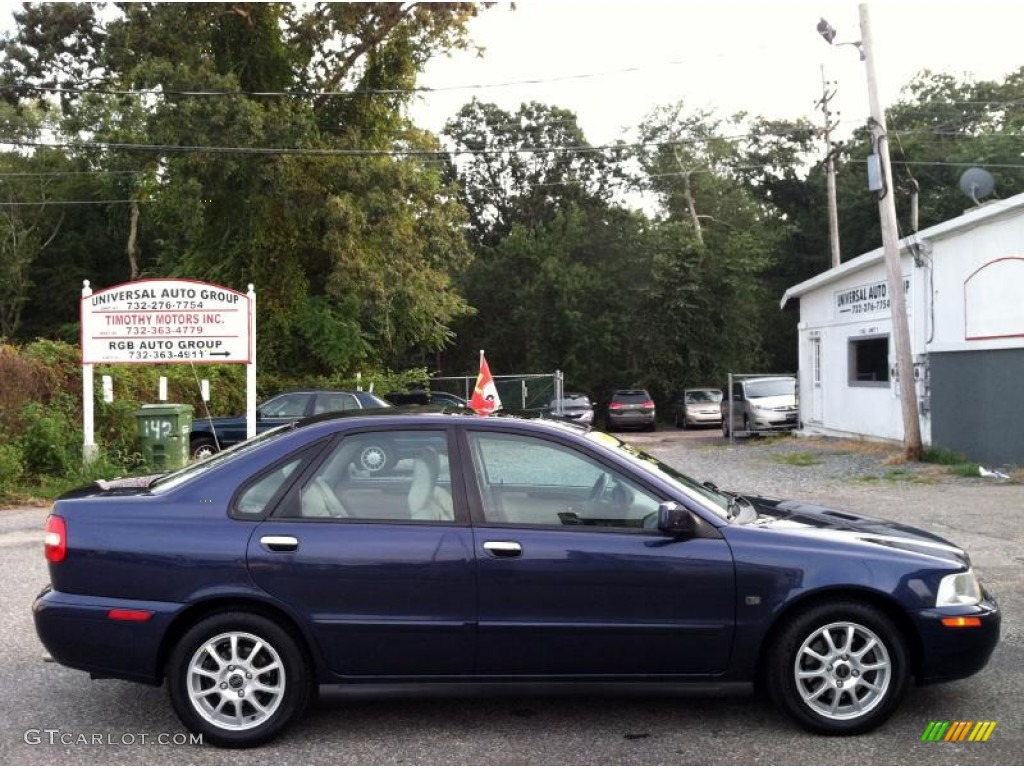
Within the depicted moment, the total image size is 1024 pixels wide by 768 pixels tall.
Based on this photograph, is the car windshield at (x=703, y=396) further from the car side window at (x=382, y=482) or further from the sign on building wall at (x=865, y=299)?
the car side window at (x=382, y=482)

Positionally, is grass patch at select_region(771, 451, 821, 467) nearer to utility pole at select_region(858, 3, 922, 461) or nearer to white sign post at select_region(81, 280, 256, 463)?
utility pole at select_region(858, 3, 922, 461)

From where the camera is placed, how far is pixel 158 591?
447 centimetres

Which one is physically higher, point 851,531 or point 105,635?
point 851,531

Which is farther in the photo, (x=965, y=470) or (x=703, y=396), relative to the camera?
(x=703, y=396)

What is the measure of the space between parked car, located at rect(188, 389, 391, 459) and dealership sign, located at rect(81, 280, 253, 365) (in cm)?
321

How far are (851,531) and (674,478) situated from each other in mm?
896

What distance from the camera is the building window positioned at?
21000 mm

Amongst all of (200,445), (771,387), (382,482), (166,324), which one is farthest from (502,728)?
(771,387)

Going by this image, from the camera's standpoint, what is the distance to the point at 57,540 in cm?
462

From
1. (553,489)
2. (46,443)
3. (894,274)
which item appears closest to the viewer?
(553,489)

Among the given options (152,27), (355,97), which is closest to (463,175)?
(355,97)

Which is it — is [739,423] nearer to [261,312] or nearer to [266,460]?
[261,312]

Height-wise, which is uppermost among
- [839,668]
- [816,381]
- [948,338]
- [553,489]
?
[948,338]

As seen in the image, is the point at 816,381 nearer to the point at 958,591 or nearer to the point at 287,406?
the point at 287,406
